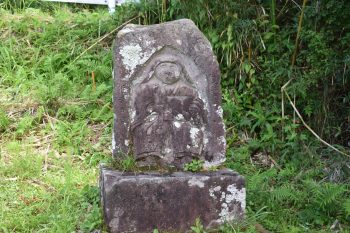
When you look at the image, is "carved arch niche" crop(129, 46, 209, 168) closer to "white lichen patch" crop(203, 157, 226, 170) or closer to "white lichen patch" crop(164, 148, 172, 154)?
"white lichen patch" crop(164, 148, 172, 154)

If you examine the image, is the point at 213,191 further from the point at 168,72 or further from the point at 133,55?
the point at 133,55

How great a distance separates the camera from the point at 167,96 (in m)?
4.19

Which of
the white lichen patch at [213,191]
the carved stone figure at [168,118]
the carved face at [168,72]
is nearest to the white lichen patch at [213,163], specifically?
the carved stone figure at [168,118]

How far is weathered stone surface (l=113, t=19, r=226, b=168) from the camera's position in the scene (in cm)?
412

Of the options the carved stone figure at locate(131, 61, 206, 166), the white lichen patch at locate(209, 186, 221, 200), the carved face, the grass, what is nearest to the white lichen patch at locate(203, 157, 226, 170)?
the carved stone figure at locate(131, 61, 206, 166)

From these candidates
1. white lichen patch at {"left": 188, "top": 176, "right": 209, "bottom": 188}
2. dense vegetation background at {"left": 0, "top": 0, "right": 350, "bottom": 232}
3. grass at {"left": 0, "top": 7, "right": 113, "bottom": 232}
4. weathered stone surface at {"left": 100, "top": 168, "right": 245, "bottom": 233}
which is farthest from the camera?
dense vegetation background at {"left": 0, "top": 0, "right": 350, "bottom": 232}

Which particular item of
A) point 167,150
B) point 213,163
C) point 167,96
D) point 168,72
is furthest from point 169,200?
point 168,72

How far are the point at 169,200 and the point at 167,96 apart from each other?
30.0 inches

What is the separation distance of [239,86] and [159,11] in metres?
1.59

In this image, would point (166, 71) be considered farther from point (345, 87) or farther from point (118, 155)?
point (345, 87)

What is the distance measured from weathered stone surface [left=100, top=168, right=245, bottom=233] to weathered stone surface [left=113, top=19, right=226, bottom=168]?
22cm

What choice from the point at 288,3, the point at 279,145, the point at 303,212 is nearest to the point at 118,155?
the point at 303,212

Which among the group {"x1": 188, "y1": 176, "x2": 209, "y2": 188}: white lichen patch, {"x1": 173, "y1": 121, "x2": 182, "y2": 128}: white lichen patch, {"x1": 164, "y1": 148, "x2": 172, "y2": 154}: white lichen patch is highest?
{"x1": 173, "y1": 121, "x2": 182, "y2": 128}: white lichen patch

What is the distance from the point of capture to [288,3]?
6.52 m
